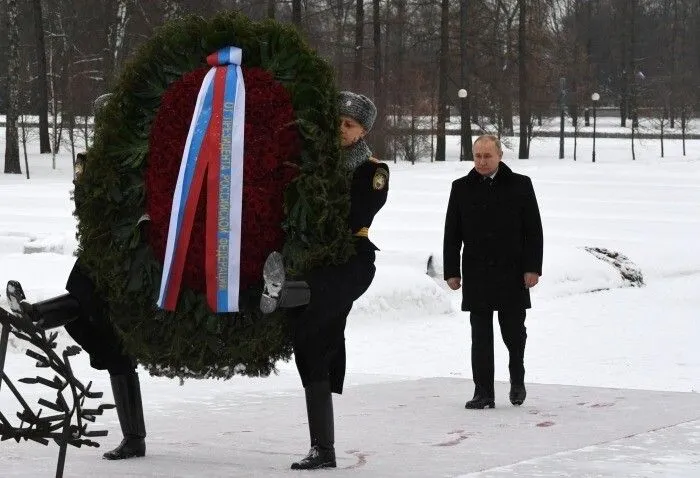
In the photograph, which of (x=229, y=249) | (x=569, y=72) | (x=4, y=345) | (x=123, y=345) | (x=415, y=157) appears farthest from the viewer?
(x=569, y=72)

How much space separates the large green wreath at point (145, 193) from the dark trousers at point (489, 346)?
9.25 ft

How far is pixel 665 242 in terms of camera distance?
2016 centimetres

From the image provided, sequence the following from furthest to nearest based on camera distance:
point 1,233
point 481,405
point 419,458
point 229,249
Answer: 1. point 1,233
2. point 481,405
3. point 419,458
4. point 229,249

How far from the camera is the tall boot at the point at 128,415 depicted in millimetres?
6156

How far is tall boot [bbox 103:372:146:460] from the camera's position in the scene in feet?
20.2

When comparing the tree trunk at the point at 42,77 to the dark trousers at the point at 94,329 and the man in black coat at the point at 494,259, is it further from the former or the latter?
the dark trousers at the point at 94,329

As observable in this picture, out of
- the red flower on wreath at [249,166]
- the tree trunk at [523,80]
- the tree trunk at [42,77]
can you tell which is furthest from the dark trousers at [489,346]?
the tree trunk at [523,80]

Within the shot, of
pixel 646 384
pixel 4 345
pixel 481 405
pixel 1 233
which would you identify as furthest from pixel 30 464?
pixel 1 233

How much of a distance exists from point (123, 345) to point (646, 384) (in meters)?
5.20

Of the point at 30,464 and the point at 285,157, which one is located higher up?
the point at 285,157

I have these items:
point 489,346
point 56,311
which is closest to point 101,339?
point 56,311

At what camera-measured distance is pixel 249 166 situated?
18.8 ft

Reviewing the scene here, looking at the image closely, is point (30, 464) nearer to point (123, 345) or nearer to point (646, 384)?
point (123, 345)

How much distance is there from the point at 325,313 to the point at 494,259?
2.90 m
